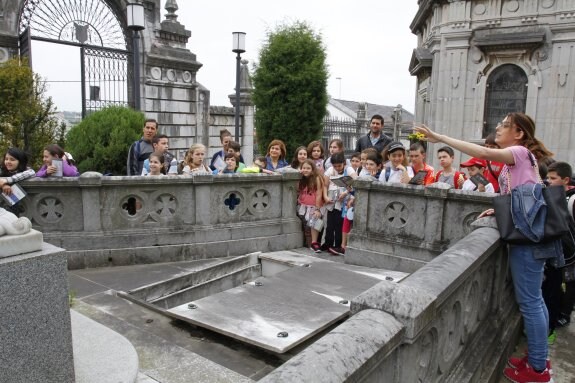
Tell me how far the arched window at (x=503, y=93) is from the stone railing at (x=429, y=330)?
42.3 ft

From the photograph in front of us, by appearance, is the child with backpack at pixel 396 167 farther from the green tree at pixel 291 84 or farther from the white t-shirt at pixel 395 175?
the green tree at pixel 291 84

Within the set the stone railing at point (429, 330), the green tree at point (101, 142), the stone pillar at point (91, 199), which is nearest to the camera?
the stone railing at point (429, 330)

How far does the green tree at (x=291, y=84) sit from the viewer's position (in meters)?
19.3

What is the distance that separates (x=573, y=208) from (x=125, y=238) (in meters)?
5.85

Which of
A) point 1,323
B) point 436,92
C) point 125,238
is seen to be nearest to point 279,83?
point 436,92

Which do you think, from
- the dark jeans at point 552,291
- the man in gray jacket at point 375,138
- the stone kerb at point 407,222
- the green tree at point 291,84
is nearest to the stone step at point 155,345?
the dark jeans at point 552,291

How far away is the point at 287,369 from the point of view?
1543 mm

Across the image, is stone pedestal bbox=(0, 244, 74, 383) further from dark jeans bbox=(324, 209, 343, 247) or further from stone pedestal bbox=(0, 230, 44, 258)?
dark jeans bbox=(324, 209, 343, 247)

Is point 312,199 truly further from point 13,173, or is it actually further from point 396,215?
point 13,173

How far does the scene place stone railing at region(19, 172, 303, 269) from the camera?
6445 millimetres

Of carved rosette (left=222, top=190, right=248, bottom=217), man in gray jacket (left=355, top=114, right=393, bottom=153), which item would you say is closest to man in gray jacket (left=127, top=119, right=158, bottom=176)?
carved rosette (left=222, top=190, right=248, bottom=217)

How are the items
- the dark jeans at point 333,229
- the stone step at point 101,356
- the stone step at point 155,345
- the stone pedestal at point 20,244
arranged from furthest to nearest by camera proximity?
the dark jeans at point 333,229, the stone step at point 155,345, the stone step at point 101,356, the stone pedestal at point 20,244

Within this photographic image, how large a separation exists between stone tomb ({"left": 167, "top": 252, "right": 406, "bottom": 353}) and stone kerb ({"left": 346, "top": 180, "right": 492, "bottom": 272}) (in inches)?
12.9

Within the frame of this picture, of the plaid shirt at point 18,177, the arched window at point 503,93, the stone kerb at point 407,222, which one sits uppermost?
the arched window at point 503,93
